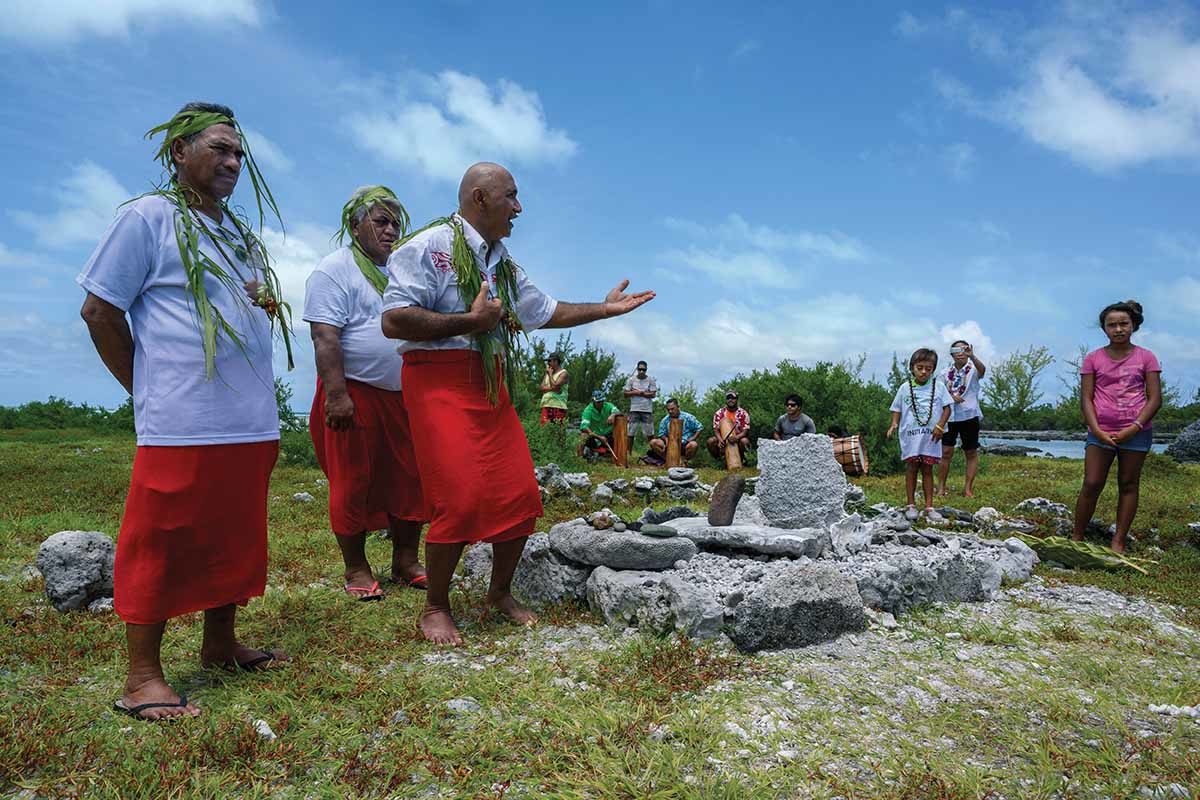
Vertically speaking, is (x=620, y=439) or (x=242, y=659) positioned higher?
(x=620, y=439)

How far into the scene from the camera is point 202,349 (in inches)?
122

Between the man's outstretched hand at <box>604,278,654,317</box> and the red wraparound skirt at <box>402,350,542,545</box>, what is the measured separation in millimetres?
805

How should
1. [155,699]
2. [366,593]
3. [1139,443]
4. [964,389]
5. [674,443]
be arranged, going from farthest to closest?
1. [674,443]
2. [964,389]
3. [1139,443]
4. [366,593]
5. [155,699]

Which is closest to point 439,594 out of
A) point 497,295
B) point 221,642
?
point 221,642

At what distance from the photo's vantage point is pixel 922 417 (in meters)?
9.15

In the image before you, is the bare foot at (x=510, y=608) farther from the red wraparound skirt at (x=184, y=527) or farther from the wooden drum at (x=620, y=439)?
the wooden drum at (x=620, y=439)

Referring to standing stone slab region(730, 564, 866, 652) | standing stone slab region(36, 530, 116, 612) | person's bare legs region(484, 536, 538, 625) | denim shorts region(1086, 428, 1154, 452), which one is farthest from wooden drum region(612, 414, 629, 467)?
standing stone slab region(730, 564, 866, 652)

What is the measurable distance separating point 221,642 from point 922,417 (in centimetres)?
786

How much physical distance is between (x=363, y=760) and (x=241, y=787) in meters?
0.38

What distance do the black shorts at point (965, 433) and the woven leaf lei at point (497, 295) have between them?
25.9 feet

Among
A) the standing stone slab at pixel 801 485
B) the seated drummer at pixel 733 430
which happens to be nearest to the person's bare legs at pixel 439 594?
the standing stone slab at pixel 801 485

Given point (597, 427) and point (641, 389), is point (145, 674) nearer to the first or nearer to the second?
point (597, 427)

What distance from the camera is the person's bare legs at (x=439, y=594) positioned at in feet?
12.7

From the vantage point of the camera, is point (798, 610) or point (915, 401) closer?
point (798, 610)
